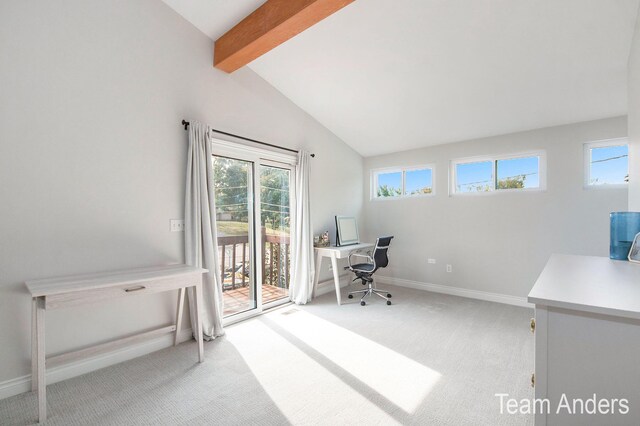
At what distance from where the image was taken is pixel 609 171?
3268 millimetres

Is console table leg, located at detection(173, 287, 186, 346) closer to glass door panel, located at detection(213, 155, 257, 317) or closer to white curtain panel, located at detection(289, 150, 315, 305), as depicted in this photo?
glass door panel, located at detection(213, 155, 257, 317)

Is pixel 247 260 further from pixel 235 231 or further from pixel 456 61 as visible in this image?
pixel 456 61

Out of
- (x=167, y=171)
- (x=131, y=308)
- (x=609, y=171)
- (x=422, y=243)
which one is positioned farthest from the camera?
(x=422, y=243)

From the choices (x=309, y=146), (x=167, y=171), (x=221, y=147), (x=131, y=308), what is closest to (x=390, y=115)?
(x=309, y=146)

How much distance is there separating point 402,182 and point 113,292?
420 cm

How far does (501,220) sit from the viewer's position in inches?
153

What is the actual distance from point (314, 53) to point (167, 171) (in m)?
1.90

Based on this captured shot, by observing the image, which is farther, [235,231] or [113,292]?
[235,231]

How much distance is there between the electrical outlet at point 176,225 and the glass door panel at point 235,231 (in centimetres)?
42

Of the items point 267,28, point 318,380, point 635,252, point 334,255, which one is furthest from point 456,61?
point 318,380

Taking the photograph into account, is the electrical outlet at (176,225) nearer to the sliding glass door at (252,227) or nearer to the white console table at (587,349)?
the sliding glass door at (252,227)

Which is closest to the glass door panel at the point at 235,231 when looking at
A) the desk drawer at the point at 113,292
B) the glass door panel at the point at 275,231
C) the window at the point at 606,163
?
the glass door panel at the point at 275,231

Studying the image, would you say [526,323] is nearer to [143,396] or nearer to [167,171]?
[143,396]

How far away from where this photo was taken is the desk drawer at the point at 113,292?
1779 millimetres
